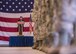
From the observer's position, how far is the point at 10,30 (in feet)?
27.3

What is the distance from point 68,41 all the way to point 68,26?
4 cm

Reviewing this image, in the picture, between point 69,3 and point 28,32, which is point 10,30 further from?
point 69,3

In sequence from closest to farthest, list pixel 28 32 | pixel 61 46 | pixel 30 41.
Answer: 1. pixel 61 46
2. pixel 30 41
3. pixel 28 32

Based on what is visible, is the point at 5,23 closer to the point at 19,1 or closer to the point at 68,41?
the point at 19,1

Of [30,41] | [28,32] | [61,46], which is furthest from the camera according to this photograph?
[28,32]

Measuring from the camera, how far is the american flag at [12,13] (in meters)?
8.20

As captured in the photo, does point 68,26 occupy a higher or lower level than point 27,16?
higher

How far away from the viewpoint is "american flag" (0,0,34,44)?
8205 mm

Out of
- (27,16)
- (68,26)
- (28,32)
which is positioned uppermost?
(68,26)

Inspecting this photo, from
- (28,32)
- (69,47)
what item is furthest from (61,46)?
(28,32)

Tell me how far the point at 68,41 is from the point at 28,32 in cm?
752

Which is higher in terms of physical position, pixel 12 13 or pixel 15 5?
pixel 15 5

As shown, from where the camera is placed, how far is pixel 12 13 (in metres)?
8.34

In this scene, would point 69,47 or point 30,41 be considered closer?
point 69,47
